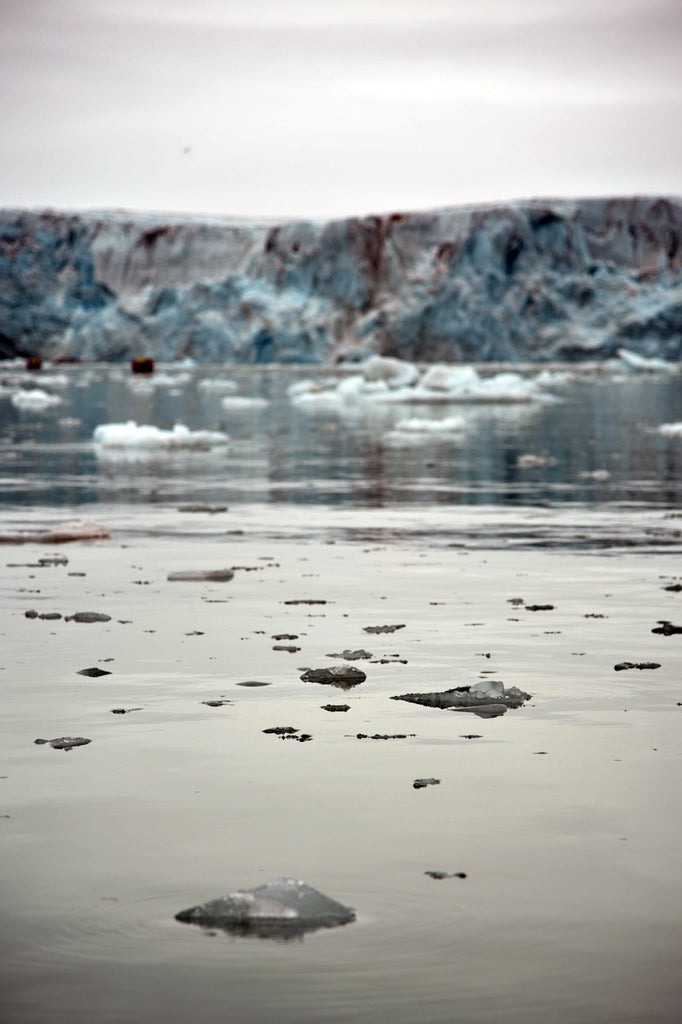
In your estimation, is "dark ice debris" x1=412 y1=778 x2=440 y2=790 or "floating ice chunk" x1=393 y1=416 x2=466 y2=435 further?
"floating ice chunk" x1=393 y1=416 x2=466 y2=435

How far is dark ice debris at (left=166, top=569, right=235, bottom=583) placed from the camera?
823 centimetres

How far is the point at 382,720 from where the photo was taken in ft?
15.8

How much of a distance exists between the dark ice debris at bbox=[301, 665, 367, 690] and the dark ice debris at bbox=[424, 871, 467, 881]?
205cm

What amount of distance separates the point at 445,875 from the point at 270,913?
0.48 metres

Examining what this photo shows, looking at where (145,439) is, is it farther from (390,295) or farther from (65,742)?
(390,295)

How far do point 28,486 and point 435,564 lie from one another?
6759 millimetres

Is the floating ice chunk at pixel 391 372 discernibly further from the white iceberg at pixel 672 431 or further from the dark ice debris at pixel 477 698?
the dark ice debris at pixel 477 698

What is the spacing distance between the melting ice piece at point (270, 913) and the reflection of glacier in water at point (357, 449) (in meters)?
9.76

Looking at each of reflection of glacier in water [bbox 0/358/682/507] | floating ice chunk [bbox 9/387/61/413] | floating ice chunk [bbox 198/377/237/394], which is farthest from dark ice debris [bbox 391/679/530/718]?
floating ice chunk [bbox 198/377/237/394]

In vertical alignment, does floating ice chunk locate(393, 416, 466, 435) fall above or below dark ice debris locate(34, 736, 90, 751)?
above

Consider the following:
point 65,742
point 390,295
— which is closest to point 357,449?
point 65,742

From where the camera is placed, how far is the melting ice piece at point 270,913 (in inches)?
119

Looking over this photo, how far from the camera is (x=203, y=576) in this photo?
27.1 feet

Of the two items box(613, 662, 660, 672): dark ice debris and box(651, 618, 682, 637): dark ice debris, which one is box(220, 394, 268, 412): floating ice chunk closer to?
box(651, 618, 682, 637): dark ice debris
